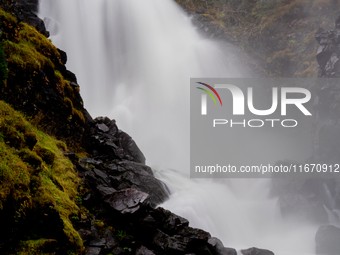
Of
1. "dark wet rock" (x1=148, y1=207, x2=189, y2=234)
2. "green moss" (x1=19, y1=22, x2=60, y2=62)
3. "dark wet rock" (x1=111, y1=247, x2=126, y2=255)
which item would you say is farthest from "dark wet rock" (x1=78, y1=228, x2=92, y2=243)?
"green moss" (x1=19, y1=22, x2=60, y2=62)

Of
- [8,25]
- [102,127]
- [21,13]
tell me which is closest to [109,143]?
[102,127]

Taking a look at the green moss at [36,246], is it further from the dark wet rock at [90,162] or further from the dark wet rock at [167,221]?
the dark wet rock at [90,162]

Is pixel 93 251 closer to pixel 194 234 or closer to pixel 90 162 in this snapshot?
pixel 194 234

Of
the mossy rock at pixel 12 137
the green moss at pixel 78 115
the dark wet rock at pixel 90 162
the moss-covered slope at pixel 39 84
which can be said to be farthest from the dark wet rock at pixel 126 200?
the green moss at pixel 78 115

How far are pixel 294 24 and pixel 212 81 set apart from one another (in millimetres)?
13923

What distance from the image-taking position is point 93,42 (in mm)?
27625

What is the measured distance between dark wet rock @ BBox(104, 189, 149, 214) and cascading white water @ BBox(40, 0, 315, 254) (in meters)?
3.21

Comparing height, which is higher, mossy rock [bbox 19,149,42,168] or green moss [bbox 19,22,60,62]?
green moss [bbox 19,22,60,62]

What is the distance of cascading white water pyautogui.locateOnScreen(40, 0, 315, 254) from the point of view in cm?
1333

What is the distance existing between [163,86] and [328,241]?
73.0ft

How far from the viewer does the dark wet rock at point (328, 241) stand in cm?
1299

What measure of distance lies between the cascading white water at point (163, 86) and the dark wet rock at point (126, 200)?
321 cm

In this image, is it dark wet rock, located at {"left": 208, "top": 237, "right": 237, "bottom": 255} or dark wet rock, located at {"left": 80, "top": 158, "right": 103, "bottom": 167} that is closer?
dark wet rock, located at {"left": 208, "top": 237, "right": 237, "bottom": 255}

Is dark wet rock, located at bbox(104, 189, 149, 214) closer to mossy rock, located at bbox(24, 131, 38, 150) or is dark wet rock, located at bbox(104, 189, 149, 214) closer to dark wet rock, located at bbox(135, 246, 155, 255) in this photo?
dark wet rock, located at bbox(135, 246, 155, 255)
